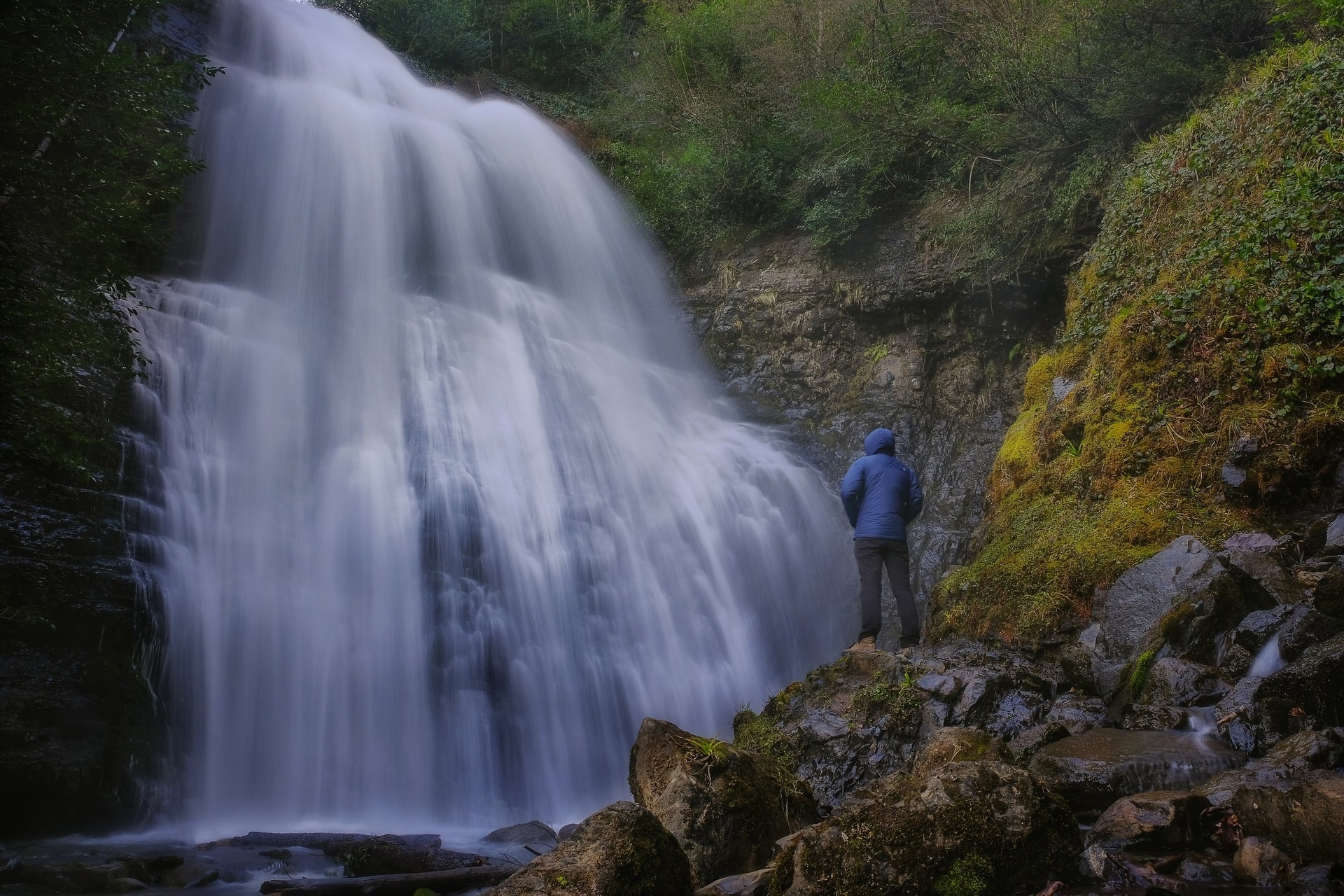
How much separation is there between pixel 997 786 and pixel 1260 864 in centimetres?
92

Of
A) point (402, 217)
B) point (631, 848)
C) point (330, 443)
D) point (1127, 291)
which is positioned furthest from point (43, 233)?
point (1127, 291)

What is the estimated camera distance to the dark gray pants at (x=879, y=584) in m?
8.20

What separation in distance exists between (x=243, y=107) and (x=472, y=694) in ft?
39.5

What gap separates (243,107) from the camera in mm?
15078

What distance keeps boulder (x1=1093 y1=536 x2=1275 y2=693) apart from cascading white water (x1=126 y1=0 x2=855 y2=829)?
464cm

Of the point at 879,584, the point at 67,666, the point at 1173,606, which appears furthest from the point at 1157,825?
the point at 67,666

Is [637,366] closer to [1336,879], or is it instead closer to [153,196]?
[153,196]

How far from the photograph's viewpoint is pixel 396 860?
17.9 ft

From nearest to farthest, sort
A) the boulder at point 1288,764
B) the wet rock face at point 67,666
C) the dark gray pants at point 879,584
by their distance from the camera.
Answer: the boulder at point 1288,764
the wet rock face at point 67,666
the dark gray pants at point 879,584

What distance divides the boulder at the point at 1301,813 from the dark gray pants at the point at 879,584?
4741mm

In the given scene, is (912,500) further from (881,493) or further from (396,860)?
(396,860)

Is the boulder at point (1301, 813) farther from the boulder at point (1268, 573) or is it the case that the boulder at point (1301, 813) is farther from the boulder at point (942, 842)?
the boulder at point (1268, 573)

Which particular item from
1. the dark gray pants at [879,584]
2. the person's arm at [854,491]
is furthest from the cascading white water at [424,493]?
the person's arm at [854,491]

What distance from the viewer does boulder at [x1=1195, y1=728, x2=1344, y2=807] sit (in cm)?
363
